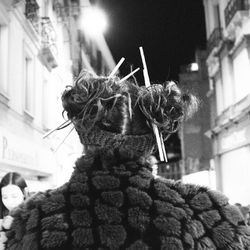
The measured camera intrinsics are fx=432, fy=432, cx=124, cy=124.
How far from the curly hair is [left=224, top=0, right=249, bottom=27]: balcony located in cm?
1298

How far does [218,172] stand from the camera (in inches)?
691

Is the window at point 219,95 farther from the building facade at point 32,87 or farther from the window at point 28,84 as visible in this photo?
the window at point 28,84

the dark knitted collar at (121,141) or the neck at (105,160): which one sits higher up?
the dark knitted collar at (121,141)

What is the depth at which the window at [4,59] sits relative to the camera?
7.81 m

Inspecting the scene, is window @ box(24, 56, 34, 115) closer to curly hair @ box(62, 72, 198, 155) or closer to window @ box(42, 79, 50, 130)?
window @ box(42, 79, 50, 130)

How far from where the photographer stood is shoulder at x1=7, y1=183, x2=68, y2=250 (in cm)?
154

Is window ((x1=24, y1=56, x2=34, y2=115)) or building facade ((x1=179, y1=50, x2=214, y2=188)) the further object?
building facade ((x1=179, y1=50, x2=214, y2=188))

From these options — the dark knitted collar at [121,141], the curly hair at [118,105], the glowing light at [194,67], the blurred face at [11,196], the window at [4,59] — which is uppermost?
the glowing light at [194,67]

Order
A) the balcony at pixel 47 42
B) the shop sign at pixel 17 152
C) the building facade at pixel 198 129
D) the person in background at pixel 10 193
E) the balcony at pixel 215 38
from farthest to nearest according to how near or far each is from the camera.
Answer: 1. the building facade at pixel 198 129
2. the balcony at pixel 215 38
3. the balcony at pixel 47 42
4. the shop sign at pixel 17 152
5. the person in background at pixel 10 193

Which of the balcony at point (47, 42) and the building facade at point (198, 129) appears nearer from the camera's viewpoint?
the balcony at point (47, 42)

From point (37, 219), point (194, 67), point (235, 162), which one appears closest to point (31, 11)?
point (235, 162)

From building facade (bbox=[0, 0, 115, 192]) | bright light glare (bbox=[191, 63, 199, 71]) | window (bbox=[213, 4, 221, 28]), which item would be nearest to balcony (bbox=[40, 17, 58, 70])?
building facade (bbox=[0, 0, 115, 192])

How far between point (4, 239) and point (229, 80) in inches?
596

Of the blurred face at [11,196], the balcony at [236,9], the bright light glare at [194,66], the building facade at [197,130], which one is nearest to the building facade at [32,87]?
the blurred face at [11,196]
